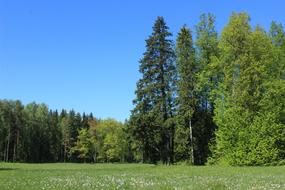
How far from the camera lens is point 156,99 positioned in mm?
56312

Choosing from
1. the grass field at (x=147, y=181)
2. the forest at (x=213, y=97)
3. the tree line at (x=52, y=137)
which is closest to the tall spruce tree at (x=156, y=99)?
the forest at (x=213, y=97)

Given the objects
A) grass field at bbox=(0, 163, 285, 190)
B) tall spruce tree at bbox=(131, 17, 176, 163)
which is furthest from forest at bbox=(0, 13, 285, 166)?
grass field at bbox=(0, 163, 285, 190)

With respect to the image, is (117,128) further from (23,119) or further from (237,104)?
(237,104)

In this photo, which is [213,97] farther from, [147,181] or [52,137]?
[52,137]

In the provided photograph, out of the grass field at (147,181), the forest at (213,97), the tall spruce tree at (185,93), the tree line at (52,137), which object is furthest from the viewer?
the tree line at (52,137)

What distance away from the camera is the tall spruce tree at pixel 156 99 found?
182ft

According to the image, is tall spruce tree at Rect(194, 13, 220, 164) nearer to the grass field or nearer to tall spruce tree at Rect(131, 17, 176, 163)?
tall spruce tree at Rect(131, 17, 176, 163)

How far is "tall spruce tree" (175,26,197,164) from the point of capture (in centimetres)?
5375

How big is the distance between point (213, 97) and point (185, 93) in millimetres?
3879

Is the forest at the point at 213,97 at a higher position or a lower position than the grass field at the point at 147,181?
higher

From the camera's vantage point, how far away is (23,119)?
109 m

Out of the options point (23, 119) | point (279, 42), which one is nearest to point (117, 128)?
point (23, 119)

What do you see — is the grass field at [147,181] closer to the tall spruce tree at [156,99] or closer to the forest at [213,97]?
the forest at [213,97]

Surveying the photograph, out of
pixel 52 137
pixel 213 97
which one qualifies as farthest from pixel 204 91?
pixel 52 137
